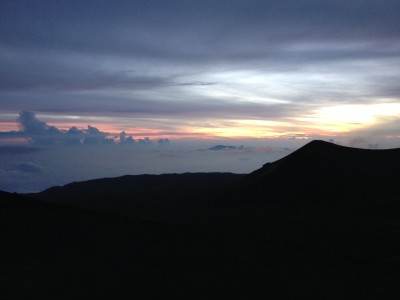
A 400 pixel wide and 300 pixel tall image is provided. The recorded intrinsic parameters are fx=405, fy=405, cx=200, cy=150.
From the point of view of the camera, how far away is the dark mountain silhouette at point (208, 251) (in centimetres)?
1606

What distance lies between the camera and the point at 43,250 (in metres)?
19.7

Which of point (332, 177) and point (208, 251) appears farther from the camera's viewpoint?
point (332, 177)

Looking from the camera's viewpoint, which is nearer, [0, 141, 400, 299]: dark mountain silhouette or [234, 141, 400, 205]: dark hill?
[0, 141, 400, 299]: dark mountain silhouette

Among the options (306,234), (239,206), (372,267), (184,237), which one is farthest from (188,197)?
(372,267)

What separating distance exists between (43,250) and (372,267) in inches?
659

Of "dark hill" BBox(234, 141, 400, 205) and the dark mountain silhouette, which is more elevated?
"dark hill" BBox(234, 141, 400, 205)

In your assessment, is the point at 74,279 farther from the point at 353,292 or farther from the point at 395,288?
the point at 395,288

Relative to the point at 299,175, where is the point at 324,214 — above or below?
below

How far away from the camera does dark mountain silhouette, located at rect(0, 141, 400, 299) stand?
16062mm

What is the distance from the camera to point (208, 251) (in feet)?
70.5

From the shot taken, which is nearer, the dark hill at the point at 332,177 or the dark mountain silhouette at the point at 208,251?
the dark mountain silhouette at the point at 208,251

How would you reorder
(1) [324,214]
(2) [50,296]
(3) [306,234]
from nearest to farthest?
(2) [50,296]
(3) [306,234]
(1) [324,214]

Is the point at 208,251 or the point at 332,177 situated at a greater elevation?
the point at 332,177

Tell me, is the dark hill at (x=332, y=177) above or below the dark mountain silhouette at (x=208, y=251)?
above
